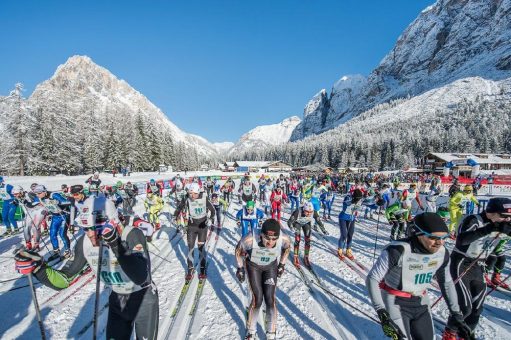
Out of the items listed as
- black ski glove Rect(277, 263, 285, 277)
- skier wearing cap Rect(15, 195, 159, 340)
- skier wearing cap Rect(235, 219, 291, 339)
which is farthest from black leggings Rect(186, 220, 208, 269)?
skier wearing cap Rect(15, 195, 159, 340)

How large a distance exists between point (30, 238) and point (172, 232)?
4.87 metres

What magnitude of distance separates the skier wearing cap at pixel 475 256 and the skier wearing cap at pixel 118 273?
399cm

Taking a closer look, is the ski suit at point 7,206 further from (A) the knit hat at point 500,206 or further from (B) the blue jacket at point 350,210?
(A) the knit hat at point 500,206

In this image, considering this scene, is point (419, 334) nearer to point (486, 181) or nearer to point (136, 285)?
point (136, 285)

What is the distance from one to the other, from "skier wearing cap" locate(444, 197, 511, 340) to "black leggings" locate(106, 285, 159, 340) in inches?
155

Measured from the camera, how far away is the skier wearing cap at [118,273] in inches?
108

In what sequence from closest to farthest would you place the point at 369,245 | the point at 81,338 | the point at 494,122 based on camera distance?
the point at 81,338
the point at 369,245
the point at 494,122

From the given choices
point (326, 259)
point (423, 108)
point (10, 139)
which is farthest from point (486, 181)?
point (423, 108)

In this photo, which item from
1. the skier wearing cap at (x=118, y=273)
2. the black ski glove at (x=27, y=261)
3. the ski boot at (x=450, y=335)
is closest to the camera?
the black ski glove at (x=27, y=261)

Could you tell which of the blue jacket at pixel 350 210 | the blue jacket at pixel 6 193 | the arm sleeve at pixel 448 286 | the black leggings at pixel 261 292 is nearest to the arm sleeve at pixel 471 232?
the arm sleeve at pixel 448 286

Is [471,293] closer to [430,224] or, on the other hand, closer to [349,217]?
[430,224]

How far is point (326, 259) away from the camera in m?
8.12

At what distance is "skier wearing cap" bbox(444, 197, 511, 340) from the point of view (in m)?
3.62

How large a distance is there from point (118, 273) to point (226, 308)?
3.04m
